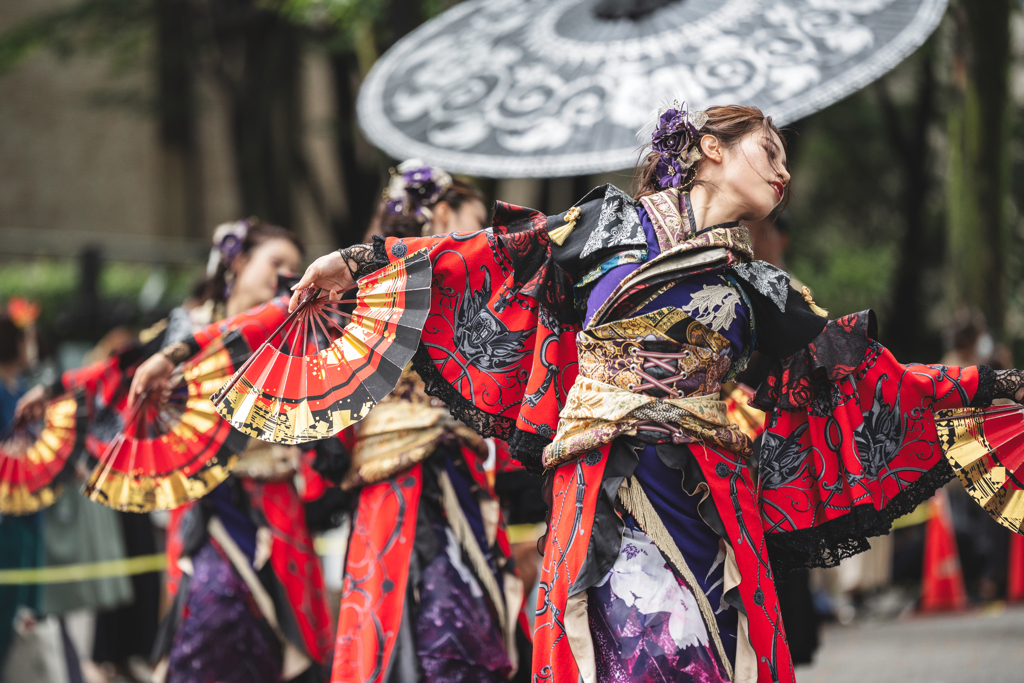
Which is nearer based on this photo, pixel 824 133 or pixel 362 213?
pixel 362 213

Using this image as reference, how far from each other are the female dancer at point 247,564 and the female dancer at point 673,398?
143 cm

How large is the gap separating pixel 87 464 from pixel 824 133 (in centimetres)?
1161

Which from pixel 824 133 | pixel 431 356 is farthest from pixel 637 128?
pixel 824 133

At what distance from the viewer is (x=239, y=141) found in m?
13.0

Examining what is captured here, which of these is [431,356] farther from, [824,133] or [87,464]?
[824,133]

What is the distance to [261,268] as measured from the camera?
13.6ft

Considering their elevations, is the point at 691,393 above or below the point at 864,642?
above

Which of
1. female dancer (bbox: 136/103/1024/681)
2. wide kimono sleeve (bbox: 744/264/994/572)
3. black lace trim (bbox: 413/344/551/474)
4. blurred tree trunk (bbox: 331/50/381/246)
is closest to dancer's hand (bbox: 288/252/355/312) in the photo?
female dancer (bbox: 136/103/1024/681)

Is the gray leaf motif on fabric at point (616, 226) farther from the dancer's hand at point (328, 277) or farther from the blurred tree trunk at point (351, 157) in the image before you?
the blurred tree trunk at point (351, 157)

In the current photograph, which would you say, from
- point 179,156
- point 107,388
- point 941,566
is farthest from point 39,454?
point 179,156

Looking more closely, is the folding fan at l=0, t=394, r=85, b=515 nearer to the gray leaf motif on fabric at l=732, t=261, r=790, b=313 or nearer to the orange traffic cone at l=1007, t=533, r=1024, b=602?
the gray leaf motif on fabric at l=732, t=261, r=790, b=313

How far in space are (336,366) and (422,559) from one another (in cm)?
79

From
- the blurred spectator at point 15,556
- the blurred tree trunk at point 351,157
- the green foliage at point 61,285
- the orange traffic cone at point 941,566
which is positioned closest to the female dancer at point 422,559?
the blurred spectator at point 15,556

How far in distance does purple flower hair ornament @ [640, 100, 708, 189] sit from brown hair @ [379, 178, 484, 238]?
116 centimetres
